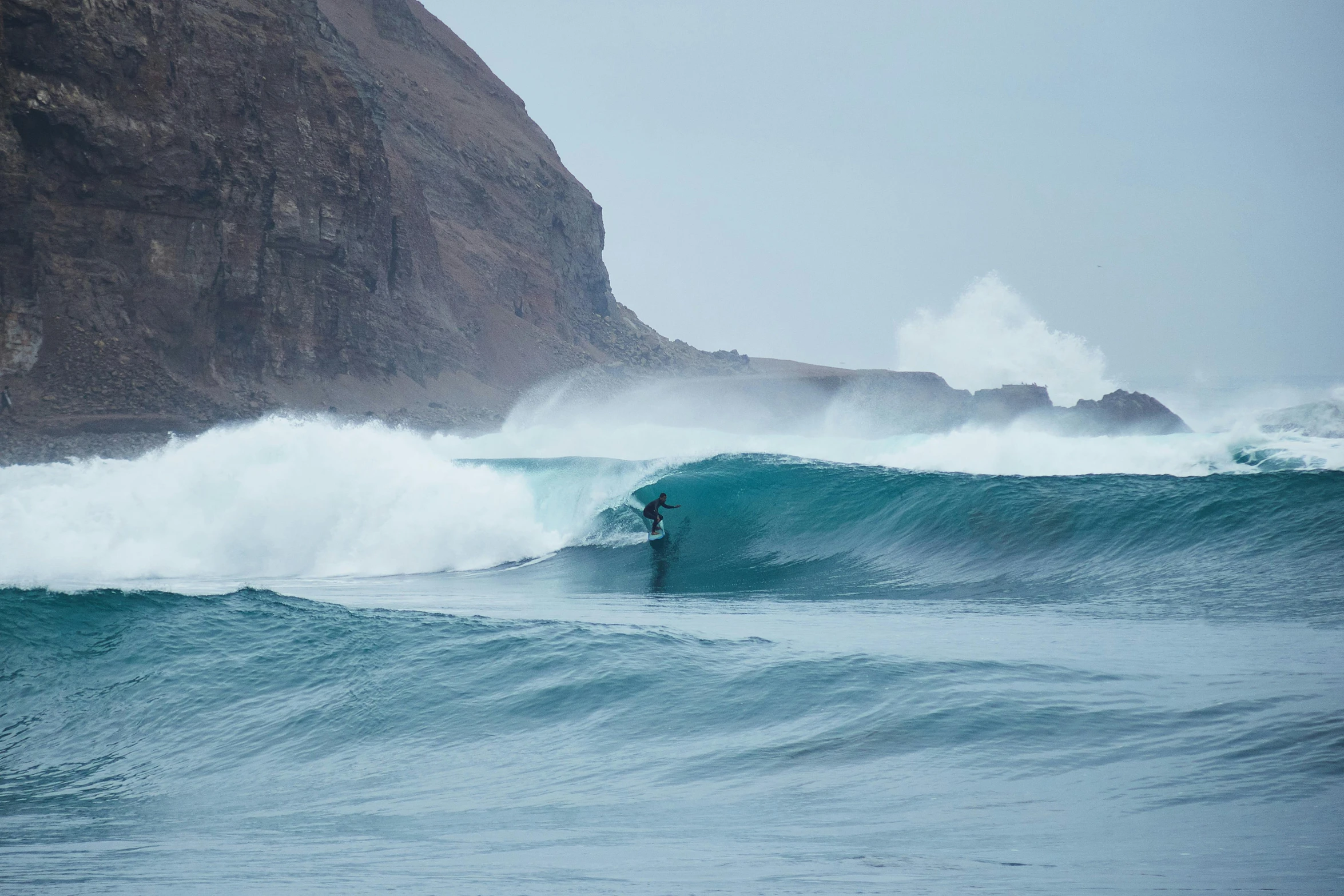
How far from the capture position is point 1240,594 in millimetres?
8641

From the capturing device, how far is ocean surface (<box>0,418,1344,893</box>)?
378cm

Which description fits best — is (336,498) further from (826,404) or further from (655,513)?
(826,404)

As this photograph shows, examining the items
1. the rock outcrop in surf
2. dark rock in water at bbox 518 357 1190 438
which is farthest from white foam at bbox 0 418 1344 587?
dark rock in water at bbox 518 357 1190 438

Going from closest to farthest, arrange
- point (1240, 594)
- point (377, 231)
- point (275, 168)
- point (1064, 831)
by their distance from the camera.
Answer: point (1064, 831) < point (1240, 594) < point (275, 168) < point (377, 231)

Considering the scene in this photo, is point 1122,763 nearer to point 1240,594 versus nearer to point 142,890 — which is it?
point 142,890

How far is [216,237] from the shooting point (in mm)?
36125

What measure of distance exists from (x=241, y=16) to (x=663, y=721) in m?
40.0

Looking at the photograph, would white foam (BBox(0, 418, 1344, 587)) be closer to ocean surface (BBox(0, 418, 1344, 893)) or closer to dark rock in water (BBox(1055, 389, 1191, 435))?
ocean surface (BBox(0, 418, 1344, 893))

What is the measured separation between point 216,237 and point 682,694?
34.8 meters

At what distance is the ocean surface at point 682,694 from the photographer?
3783 millimetres

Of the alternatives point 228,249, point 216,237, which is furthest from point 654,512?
point 228,249

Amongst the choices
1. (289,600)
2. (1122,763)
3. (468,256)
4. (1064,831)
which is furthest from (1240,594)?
(468,256)

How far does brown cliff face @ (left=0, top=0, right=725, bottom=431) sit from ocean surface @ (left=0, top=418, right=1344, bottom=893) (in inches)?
842

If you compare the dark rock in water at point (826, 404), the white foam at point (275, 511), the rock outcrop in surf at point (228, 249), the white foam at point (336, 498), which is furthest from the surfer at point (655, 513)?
the dark rock in water at point (826, 404)
